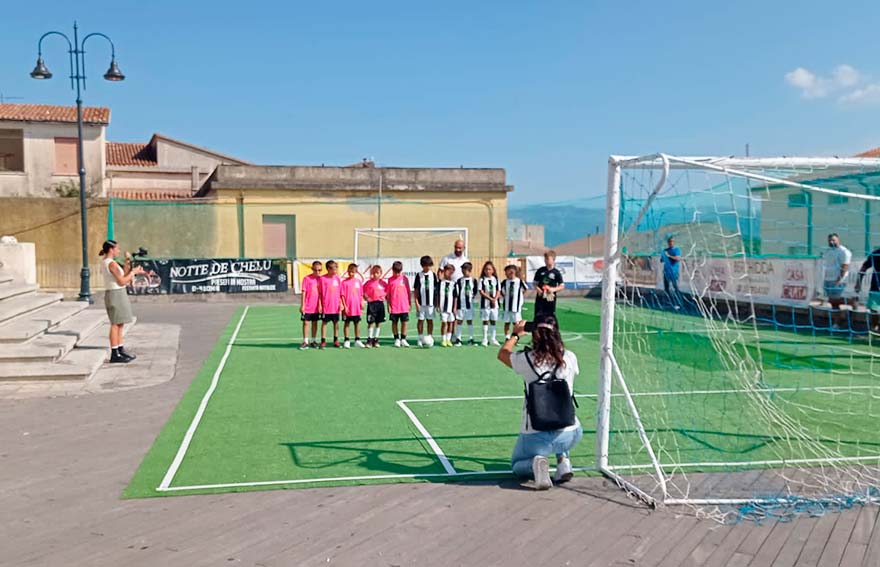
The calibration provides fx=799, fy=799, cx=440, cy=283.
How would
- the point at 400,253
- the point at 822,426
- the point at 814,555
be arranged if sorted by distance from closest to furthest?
the point at 814,555 < the point at 822,426 < the point at 400,253

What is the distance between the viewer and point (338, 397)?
33.8ft

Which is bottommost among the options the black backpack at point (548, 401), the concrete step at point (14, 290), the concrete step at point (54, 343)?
the concrete step at point (54, 343)

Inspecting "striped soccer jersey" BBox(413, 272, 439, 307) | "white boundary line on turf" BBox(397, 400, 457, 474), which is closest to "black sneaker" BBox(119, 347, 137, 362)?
"striped soccer jersey" BBox(413, 272, 439, 307)

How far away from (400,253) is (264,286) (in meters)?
5.21

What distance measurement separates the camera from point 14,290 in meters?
16.6

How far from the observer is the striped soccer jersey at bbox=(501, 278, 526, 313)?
50.6ft

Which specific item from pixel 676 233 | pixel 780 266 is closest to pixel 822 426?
pixel 676 233

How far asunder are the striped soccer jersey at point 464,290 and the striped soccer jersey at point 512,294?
24.7 inches

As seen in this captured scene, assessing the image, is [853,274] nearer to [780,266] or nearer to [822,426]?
[780,266]

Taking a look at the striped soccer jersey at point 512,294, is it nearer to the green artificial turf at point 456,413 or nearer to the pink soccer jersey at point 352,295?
the green artificial turf at point 456,413

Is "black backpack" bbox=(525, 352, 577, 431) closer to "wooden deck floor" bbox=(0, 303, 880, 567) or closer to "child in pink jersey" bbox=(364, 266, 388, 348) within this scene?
"wooden deck floor" bbox=(0, 303, 880, 567)

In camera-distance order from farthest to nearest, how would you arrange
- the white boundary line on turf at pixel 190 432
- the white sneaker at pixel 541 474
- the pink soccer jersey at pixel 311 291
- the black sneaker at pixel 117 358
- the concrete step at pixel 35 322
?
the pink soccer jersey at pixel 311 291
the black sneaker at pixel 117 358
the concrete step at pixel 35 322
the white boundary line on turf at pixel 190 432
the white sneaker at pixel 541 474

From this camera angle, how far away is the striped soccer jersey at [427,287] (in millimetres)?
15519

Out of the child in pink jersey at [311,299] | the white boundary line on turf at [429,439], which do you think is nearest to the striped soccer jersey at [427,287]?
the child in pink jersey at [311,299]
